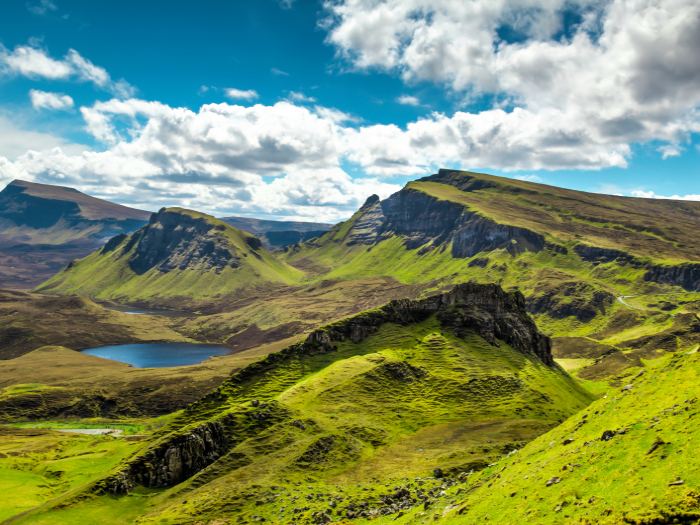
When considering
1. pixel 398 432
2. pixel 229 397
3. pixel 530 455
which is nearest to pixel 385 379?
pixel 398 432

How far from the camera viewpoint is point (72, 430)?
191m

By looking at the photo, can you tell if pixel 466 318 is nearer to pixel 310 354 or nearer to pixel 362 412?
pixel 310 354

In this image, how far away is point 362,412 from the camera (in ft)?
349

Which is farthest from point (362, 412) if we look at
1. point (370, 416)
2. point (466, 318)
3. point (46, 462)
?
Answer: point (46, 462)

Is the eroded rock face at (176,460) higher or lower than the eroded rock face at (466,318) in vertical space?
lower

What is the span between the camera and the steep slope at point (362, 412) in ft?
250

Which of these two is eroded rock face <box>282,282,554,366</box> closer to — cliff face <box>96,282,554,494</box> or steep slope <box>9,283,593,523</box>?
cliff face <box>96,282,554,494</box>

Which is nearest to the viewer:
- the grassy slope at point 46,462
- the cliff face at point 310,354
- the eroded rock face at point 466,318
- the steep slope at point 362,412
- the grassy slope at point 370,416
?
the grassy slope at point 370,416

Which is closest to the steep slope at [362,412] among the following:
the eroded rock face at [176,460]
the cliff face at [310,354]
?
the eroded rock face at [176,460]

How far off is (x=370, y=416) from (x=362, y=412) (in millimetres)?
2241

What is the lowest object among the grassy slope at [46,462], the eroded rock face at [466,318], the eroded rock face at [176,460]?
the grassy slope at [46,462]

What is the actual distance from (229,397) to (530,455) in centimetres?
8305

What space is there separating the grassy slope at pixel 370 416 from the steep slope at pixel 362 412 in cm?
34

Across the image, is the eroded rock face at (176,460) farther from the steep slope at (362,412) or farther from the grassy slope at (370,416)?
the grassy slope at (370,416)
